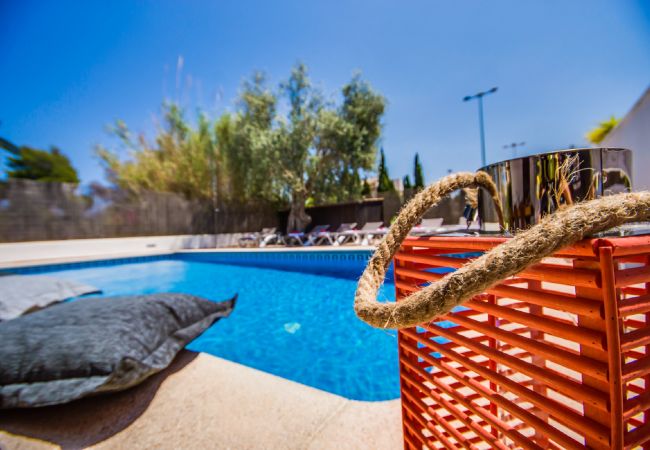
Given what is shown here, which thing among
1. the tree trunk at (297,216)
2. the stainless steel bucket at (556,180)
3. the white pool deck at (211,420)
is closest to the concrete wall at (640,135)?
the stainless steel bucket at (556,180)

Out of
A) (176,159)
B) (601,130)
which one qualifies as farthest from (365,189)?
(176,159)

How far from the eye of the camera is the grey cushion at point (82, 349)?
169 cm

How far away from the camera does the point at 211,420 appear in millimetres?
1743

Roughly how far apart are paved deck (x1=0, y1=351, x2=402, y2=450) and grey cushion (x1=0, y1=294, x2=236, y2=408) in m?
0.18

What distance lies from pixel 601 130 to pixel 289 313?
11.8 metres

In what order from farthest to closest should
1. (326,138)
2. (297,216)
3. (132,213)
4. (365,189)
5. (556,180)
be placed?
(365,189)
(297,216)
(132,213)
(326,138)
(556,180)

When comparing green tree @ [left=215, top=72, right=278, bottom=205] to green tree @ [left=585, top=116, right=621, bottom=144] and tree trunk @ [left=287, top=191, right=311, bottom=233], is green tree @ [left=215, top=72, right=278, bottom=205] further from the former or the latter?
green tree @ [left=585, top=116, right=621, bottom=144]

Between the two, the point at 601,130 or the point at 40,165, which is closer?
the point at 601,130

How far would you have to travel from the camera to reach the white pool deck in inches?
60.3

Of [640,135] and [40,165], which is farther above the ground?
[40,165]

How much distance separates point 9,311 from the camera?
141 inches

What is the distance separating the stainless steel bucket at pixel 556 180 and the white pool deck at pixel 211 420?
1.39 m

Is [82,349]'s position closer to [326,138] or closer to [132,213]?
[326,138]

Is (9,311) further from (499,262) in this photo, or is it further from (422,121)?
(422,121)
